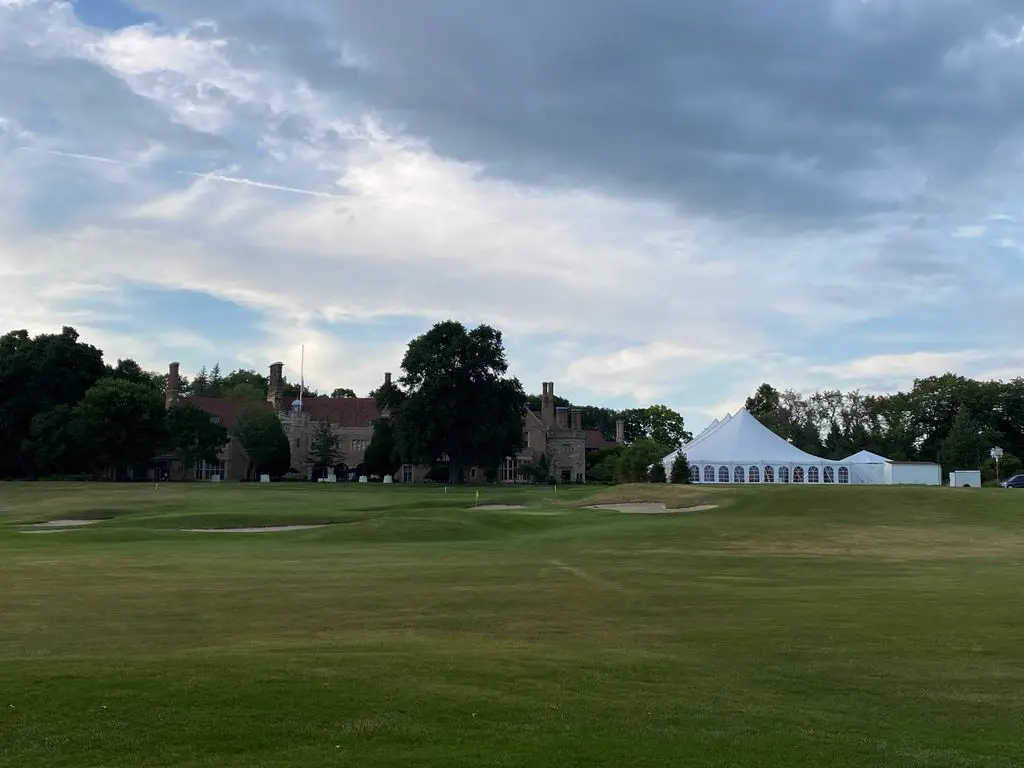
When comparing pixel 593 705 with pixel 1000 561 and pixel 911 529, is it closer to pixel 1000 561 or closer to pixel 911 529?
pixel 1000 561

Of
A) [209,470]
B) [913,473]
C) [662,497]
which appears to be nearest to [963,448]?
[913,473]

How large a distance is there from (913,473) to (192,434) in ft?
211

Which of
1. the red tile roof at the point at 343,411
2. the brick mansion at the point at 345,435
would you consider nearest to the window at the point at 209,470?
the brick mansion at the point at 345,435

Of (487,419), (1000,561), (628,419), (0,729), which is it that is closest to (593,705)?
(0,729)

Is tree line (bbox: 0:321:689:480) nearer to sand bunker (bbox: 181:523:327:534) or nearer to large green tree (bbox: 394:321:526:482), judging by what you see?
large green tree (bbox: 394:321:526:482)

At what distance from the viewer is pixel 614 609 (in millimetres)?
17172

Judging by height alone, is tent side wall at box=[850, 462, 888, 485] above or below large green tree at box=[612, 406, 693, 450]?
below

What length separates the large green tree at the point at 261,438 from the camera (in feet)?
306

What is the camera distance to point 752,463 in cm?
7819

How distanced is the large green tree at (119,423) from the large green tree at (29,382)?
6.58 m

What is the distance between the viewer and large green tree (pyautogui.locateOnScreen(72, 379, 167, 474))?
78500 millimetres

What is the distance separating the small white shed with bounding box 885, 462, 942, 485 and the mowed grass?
46.1 meters

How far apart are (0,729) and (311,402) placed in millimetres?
109102

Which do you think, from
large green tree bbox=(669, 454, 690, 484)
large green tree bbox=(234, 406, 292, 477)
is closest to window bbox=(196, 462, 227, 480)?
large green tree bbox=(234, 406, 292, 477)
